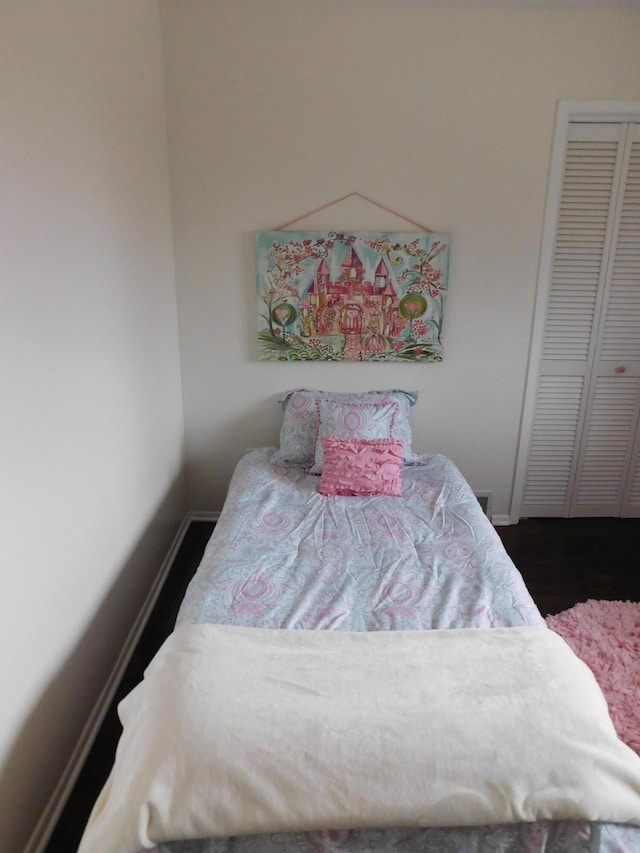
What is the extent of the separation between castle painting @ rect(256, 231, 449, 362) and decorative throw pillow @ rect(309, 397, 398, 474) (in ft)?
0.99

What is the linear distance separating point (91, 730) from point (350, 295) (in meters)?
2.10

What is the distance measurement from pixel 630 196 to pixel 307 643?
2664 millimetres

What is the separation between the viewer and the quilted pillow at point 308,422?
2611 millimetres

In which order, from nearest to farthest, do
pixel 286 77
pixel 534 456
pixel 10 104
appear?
pixel 10 104 → pixel 286 77 → pixel 534 456

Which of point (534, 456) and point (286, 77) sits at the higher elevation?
point (286, 77)

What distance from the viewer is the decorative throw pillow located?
2.52 m

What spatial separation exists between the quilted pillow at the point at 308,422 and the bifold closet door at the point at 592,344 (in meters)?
0.80

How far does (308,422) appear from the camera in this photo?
2658 mm

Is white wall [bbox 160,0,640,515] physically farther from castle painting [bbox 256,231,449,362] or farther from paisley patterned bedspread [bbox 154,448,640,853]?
paisley patterned bedspread [bbox 154,448,640,853]

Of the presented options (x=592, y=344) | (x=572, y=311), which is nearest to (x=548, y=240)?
(x=572, y=311)

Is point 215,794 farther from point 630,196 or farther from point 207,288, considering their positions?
point 630,196

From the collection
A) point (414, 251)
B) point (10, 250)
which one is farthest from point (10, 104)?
point (414, 251)

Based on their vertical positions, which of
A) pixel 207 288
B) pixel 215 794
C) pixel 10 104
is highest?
pixel 10 104

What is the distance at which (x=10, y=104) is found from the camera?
1228 mm
